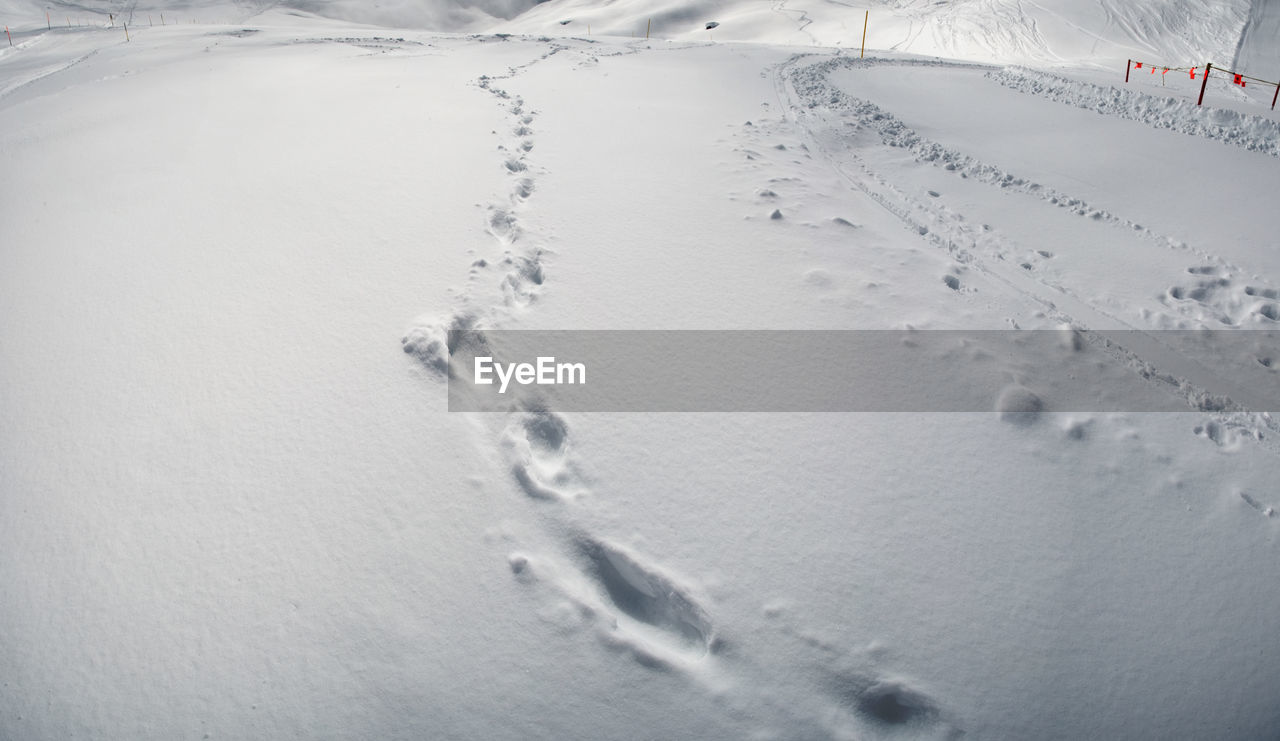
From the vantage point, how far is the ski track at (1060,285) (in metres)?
3.63

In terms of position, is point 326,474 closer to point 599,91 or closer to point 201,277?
point 201,277

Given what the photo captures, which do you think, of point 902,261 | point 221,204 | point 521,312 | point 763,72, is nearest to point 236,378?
point 521,312

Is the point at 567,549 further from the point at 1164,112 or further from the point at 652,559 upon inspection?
the point at 1164,112

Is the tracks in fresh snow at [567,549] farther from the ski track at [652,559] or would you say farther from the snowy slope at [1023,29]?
the snowy slope at [1023,29]

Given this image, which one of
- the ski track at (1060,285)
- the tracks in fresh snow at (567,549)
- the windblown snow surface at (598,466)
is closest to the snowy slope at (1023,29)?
the ski track at (1060,285)

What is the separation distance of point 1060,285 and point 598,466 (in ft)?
12.5

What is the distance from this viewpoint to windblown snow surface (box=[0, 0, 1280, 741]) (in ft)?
7.14

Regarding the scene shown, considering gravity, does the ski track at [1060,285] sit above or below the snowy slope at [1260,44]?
below

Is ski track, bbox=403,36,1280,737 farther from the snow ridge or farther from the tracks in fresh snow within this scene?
the snow ridge

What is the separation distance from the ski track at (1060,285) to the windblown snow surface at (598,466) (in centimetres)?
4

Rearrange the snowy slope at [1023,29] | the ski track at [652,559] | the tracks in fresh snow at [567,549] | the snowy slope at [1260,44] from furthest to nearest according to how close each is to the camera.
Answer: the snowy slope at [1023,29] < the snowy slope at [1260,44] < the tracks in fresh snow at [567,549] < the ski track at [652,559]

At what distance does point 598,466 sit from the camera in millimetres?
2963

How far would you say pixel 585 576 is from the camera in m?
2.50

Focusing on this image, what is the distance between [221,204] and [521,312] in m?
2.99
